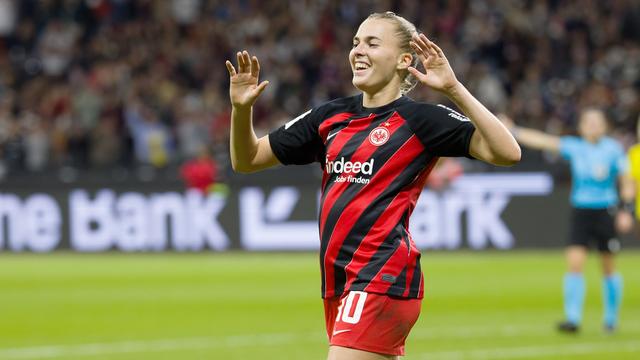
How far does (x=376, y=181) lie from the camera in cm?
561

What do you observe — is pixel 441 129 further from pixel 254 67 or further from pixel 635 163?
pixel 635 163

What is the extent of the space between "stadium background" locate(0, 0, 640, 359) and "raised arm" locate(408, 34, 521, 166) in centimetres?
597

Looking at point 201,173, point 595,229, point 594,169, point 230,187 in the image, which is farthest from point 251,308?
point 230,187

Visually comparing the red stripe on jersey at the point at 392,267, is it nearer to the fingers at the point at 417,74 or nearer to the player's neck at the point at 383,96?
the player's neck at the point at 383,96

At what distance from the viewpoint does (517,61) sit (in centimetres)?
2706

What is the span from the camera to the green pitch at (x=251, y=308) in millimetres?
11844

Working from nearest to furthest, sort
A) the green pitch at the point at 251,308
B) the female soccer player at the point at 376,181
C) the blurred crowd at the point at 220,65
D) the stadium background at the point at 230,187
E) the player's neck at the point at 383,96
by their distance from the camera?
the female soccer player at the point at 376,181, the player's neck at the point at 383,96, the green pitch at the point at 251,308, the stadium background at the point at 230,187, the blurred crowd at the point at 220,65

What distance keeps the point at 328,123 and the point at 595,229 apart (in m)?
8.04

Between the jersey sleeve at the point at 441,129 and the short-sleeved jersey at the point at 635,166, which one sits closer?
the jersey sleeve at the point at 441,129

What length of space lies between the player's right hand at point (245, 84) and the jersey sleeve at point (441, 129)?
2.32 feet

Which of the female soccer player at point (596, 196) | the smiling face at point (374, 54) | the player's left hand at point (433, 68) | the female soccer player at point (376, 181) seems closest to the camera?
the player's left hand at point (433, 68)

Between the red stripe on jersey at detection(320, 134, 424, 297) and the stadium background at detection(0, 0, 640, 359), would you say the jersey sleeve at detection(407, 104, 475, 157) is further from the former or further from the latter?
the stadium background at detection(0, 0, 640, 359)

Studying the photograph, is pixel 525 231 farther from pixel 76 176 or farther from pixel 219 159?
pixel 76 176

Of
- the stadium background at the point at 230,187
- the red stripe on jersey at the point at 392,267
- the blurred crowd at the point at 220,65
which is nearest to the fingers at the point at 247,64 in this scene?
the red stripe on jersey at the point at 392,267
